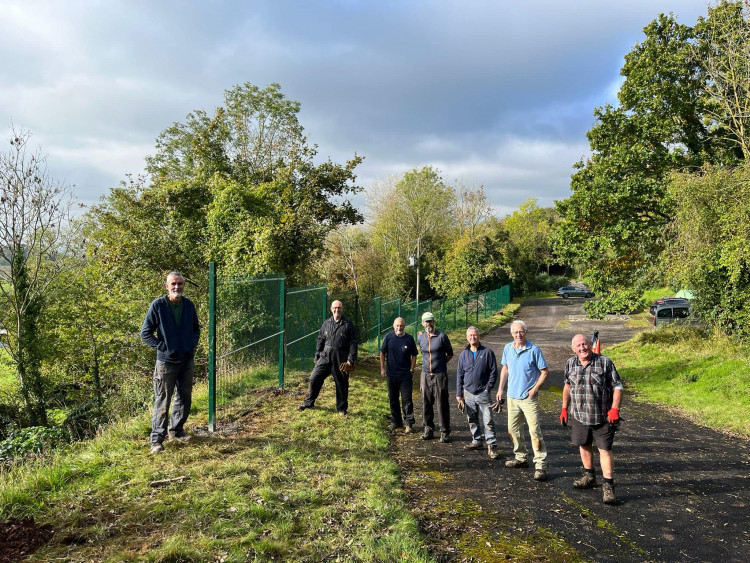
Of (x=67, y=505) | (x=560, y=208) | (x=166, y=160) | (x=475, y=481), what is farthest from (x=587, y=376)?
(x=166, y=160)

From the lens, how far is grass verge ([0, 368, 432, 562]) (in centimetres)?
354

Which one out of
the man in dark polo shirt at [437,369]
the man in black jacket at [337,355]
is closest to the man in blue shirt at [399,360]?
the man in dark polo shirt at [437,369]

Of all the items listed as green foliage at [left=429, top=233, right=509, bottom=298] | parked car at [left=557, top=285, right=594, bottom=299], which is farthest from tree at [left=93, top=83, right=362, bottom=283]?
parked car at [left=557, top=285, right=594, bottom=299]

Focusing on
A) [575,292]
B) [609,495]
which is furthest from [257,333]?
[575,292]

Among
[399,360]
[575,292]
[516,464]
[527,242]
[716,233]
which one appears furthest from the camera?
[527,242]

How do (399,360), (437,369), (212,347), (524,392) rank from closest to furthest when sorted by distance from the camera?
(524,392), (212,347), (437,369), (399,360)

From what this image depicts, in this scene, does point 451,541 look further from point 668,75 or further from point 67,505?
point 668,75

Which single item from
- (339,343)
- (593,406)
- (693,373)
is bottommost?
(693,373)

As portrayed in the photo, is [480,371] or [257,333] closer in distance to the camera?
[480,371]

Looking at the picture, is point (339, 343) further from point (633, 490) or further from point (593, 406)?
point (633, 490)

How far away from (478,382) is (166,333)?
380 cm

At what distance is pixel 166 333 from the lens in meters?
5.27

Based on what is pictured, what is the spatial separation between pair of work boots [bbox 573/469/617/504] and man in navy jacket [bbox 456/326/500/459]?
114cm

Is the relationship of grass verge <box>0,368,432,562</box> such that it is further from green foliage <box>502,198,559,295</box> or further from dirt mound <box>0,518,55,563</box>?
green foliage <box>502,198,559,295</box>
